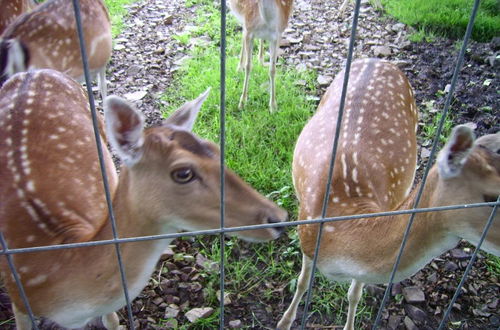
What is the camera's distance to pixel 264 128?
159 inches

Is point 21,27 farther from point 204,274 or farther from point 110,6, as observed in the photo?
point 110,6

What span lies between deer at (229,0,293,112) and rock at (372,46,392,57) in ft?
4.28

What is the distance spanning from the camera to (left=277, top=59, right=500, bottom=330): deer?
187cm

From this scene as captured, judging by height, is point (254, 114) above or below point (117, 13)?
below

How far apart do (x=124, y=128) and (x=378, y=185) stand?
146 cm

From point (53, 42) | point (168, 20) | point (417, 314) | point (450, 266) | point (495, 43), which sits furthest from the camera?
point (168, 20)

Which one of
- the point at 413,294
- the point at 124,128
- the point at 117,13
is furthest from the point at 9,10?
the point at 413,294

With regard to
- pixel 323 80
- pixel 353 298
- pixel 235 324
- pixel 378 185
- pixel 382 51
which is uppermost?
pixel 378 185

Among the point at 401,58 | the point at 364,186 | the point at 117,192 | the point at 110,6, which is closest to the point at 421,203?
the point at 364,186

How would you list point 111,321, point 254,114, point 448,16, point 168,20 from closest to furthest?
point 111,321
point 254,114
point 448,16
point 168,20

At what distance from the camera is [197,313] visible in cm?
257

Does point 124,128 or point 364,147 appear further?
point 364,147

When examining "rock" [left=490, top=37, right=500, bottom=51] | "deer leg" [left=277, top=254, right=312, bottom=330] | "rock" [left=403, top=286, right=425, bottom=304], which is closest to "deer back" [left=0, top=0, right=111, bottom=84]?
"deer leg" [left=277, top=254, right=312, bottom=330]

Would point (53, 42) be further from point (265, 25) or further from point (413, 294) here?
point (413, 294)
